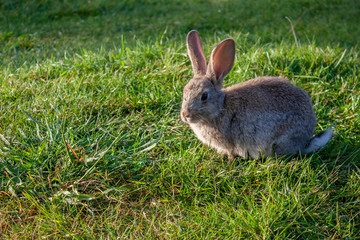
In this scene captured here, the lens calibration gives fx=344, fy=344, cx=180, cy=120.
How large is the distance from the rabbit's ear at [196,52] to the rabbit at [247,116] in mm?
139

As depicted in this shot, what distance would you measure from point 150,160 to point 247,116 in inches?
42.5

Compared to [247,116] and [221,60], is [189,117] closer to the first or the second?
[247,116]

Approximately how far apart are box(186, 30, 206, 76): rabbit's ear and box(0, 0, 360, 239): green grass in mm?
604

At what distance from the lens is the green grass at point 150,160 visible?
280cm

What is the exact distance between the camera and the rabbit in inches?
136

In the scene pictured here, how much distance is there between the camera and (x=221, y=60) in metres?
3.61

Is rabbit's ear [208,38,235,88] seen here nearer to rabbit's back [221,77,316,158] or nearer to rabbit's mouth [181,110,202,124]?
rabbit's back [221,77,316,158]

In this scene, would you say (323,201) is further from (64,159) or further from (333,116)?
(64,159)

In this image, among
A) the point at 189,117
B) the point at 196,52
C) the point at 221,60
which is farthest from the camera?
the point at 196,52

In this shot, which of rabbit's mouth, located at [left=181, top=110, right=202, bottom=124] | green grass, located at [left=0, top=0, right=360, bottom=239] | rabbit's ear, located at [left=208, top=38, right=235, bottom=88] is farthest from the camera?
rabbit's ear, located at [left=208, top=38, right=235, bottom=88]

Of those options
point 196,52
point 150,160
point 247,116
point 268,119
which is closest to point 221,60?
point 196,52

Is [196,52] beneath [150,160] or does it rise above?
above

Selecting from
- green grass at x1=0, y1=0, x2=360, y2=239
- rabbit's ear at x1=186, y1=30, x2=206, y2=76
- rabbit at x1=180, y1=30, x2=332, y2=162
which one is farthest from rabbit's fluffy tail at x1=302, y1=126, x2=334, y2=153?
rabbit's ear at x1=186, y1=30, x2=206, y2=76

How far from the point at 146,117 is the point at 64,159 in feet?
3.69
